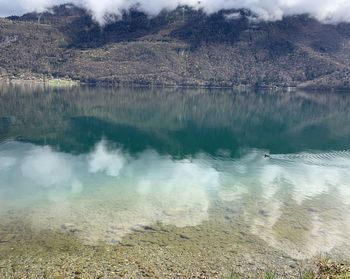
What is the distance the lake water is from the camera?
24.5 m

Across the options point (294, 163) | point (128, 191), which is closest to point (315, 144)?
point (294, 163)

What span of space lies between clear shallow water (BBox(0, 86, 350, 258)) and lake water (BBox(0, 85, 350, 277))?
11 cm

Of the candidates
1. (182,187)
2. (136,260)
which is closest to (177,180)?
(182,187)

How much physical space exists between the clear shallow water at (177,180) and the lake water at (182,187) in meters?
0.11

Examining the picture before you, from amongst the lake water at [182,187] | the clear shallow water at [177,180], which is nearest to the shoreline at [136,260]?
the lake water at [182,187]

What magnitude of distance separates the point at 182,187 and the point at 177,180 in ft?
9.01

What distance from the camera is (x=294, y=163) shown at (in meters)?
47.4

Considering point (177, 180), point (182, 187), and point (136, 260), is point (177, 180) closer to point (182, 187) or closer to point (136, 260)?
point (182, 187)

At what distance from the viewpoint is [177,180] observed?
126 feet

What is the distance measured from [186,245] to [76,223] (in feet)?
25.7

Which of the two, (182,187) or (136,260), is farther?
(182,187)

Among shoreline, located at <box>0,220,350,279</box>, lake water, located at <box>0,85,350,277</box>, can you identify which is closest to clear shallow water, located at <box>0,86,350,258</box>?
lake water, located at <box>0,85,350,277</box>

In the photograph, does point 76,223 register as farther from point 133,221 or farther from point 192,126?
point 192,126

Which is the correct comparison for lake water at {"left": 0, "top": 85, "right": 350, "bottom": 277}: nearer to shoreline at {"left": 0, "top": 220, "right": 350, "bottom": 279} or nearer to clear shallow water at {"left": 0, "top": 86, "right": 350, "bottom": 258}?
clear shallow water at {"left": 0, "top": 86, "right": 350, "bottom": 258}
